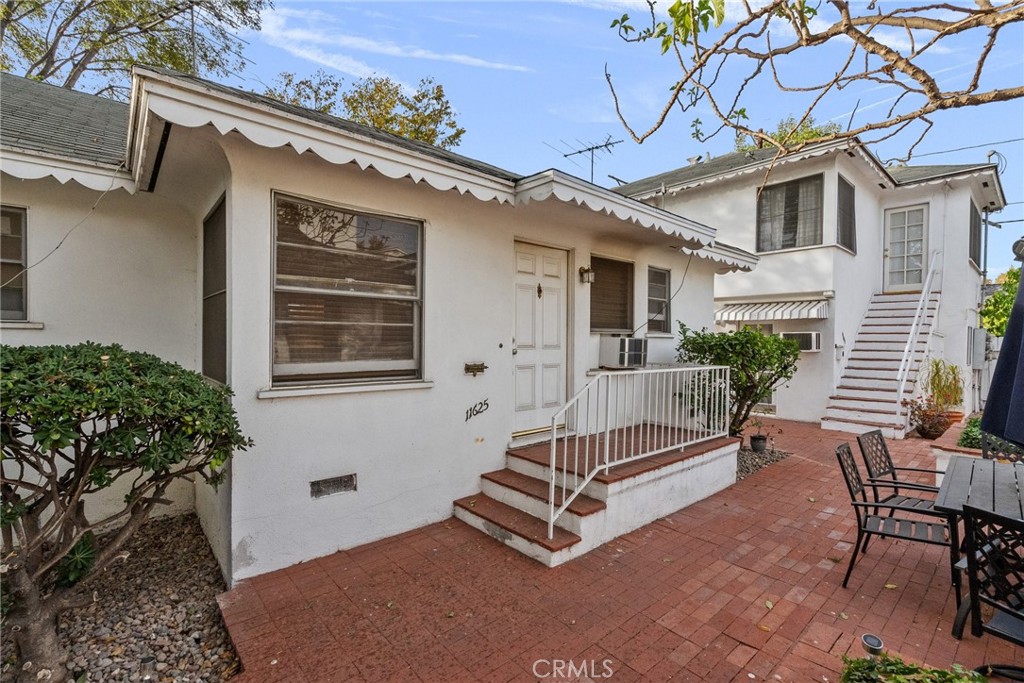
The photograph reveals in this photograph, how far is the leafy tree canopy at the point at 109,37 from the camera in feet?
34.0

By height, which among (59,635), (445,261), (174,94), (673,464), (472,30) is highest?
(472,30)

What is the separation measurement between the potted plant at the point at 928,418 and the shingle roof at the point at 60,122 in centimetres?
1270

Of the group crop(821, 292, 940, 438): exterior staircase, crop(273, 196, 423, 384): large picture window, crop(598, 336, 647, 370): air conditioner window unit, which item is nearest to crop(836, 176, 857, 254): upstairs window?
crop(821, 292, 940, 438): exterior staircase

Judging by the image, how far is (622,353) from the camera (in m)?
6.36

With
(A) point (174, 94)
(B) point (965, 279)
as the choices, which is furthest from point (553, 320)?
(B) point (965, 279)

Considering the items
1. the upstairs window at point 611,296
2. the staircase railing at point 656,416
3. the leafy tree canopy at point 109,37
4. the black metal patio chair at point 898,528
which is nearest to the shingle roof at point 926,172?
the staircase railing at point 656,416

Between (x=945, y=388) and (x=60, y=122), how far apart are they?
15.1m

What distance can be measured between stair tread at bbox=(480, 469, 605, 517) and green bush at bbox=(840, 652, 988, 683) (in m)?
2.25

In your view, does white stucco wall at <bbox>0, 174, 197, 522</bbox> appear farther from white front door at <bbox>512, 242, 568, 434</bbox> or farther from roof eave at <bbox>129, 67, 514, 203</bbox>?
white front door at <bbox>512, 242, 568, 434</bbox>

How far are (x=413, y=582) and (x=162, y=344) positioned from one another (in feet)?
12.4

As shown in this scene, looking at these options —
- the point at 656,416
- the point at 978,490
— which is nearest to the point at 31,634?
the point at 656,416

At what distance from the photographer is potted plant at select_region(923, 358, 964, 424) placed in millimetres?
9352

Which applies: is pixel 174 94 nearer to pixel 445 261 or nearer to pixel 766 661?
pixel 445 261

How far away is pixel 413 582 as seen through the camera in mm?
3625
